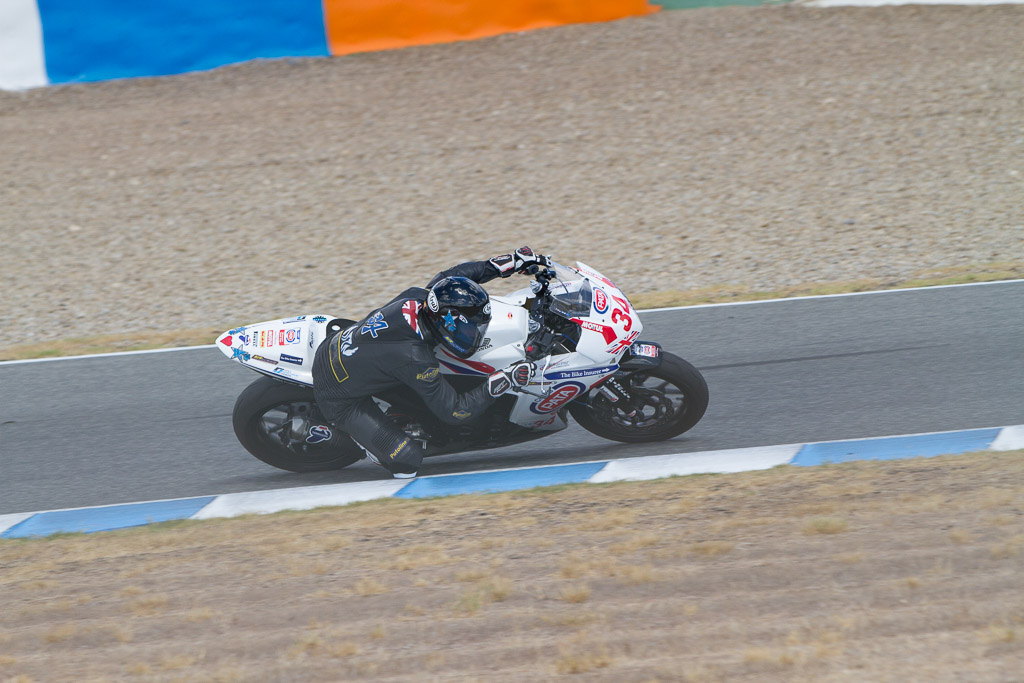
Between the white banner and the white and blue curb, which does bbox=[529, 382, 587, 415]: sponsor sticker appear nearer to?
the white and blue curb

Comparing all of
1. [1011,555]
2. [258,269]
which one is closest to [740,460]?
[1011,555]

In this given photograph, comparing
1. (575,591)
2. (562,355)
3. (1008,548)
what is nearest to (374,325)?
(562,355)

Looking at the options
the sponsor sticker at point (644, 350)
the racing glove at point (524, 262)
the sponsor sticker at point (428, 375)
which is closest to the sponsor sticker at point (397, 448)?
the sponsor sticker at point (428, 375)

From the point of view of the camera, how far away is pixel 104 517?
6.01 m

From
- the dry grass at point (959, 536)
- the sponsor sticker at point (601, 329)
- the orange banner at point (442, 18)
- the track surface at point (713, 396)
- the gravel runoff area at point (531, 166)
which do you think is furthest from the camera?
the orange banner at point (442, 18)

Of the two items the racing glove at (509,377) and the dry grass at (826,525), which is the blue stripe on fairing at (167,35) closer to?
the racing glove at (509,377)

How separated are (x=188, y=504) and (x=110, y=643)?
1.99m

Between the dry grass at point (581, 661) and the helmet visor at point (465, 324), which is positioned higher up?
the helmet visor at point (465, 324)

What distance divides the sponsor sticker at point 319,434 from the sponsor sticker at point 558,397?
Result: 1.27m

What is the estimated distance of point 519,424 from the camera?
6074 mm

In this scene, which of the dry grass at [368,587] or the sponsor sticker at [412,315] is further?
the sponsor sticker at [412,315]

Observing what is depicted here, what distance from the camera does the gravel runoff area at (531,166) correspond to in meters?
11.1

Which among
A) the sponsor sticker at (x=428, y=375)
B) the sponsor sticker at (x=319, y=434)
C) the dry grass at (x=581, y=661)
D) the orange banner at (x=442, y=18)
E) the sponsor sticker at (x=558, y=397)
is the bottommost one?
the dry grass at (x=581, y=661)

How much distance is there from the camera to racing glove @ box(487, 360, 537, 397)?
223 inches
